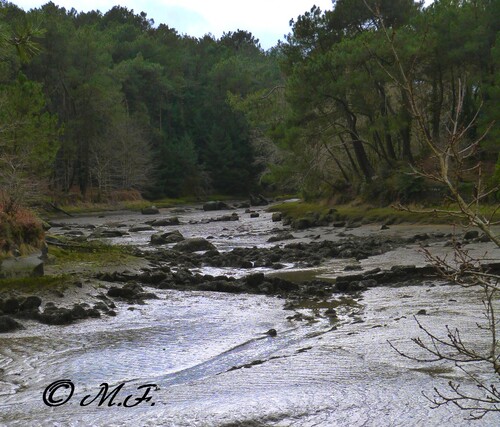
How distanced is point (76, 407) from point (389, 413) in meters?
3.03

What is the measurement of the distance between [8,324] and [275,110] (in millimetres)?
36085

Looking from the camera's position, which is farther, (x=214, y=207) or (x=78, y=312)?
(x=214, y=207)

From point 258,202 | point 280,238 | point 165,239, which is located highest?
point 165,239

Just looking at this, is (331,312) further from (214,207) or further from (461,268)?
(214,207)

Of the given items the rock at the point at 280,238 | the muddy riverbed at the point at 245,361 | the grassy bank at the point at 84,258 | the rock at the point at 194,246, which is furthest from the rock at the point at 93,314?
the rock at the point at 280,238

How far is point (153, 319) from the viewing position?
11797 millimetres

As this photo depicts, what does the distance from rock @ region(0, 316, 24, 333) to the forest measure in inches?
150

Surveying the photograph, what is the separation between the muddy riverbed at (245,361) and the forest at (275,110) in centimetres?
240

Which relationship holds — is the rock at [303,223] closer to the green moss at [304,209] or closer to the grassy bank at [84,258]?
the green moss at [304,209]

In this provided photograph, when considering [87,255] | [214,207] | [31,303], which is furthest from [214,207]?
[31,303]

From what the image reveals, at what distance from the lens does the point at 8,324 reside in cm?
1027

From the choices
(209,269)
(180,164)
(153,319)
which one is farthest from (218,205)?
(153,319)

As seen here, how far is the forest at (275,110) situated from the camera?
30.0 metres

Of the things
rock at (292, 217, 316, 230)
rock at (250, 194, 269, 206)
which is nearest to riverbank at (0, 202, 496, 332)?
rock at (292, 217, 316, 230)
